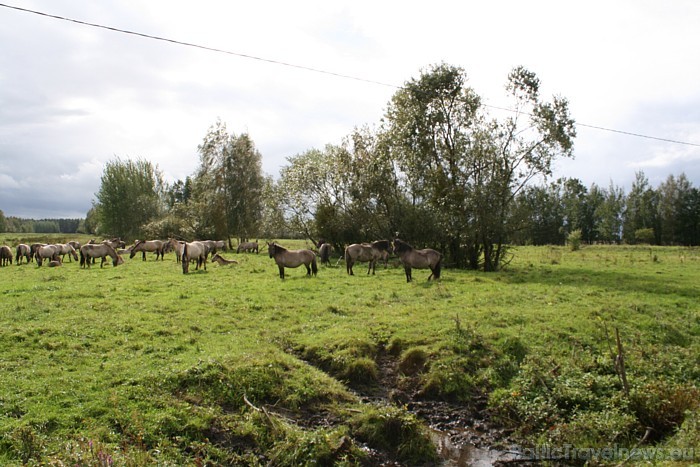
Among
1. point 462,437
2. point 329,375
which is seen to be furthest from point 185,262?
point 462,437

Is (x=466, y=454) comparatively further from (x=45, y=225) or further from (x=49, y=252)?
(x=45, y=225)

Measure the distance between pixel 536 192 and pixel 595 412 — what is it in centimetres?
1980

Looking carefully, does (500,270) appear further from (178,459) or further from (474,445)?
(178,459)

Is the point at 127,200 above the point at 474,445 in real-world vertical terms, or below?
above

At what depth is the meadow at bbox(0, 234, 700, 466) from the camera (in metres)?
6.49

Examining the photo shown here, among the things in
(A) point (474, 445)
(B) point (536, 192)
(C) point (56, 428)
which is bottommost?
(A) point (474, 445)

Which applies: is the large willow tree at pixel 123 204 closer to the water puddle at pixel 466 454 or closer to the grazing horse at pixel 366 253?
the grazing horse at pixel 366 253

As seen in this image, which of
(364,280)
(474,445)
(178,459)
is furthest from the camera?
(364,280)

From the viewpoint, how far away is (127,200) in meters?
68.3

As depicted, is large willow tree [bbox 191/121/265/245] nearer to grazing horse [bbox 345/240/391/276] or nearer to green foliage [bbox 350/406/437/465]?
grazing horse [bbox 345/240/391/276]

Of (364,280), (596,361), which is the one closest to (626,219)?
(364,280)
